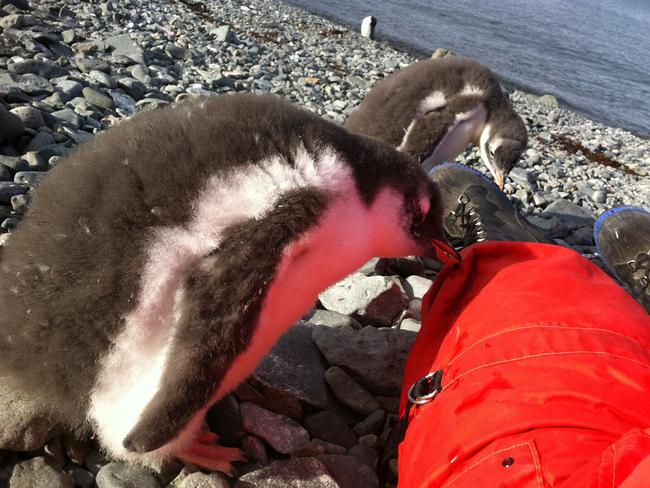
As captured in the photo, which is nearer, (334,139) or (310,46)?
(334,139)

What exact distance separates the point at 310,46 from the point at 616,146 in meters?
5.47

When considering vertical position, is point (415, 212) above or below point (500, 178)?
above

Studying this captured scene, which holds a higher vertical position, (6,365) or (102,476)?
(6,365)

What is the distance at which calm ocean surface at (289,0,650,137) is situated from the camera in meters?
13.8

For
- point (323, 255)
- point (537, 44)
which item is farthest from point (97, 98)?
point (537, 44)

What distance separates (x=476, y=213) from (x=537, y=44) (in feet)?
53.1

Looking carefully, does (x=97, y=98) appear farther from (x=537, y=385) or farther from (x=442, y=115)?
(x=537, y=385)

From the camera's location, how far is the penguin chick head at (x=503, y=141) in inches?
192

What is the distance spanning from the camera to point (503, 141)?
16.0ft

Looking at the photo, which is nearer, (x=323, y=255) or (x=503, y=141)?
Answer: (x=323, y=255)

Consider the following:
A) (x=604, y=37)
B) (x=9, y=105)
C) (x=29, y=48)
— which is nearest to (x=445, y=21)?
(x=604, y=37)

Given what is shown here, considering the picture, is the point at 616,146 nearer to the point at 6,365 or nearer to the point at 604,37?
the point at 6,365

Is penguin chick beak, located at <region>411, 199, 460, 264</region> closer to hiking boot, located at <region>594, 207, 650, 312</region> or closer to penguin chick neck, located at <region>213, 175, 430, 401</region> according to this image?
penguin chick neck, located at <region>213, 175, 430, 401</region>

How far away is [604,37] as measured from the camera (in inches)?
832
